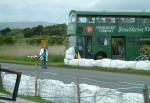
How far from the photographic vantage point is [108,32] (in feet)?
135

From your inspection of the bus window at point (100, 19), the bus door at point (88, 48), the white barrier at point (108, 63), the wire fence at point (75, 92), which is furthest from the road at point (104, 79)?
the bus door at point (88, 48)

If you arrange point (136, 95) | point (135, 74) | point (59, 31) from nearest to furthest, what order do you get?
point (136, 95)
point (135, 74)
point (59, 31)

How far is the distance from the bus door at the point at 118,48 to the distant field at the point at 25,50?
752 centimetres

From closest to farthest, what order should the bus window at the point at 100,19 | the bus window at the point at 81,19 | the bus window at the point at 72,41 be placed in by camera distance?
the bus window at the point at 81,19
the bus window at the point at 100,19
the bus window at the point at 72,41

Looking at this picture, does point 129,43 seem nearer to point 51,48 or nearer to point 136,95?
point 51,48

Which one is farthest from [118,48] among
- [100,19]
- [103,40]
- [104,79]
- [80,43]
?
[104,79]

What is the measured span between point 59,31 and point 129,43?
198 feet

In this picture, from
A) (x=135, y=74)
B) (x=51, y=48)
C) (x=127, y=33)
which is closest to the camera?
(x=135, y=74)

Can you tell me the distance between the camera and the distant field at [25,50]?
4981cm

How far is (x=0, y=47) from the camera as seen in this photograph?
6122cm

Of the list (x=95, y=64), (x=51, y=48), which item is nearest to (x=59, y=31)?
(x=51, y=48)

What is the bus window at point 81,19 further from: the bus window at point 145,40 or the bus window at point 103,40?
the bus window at point 145,40

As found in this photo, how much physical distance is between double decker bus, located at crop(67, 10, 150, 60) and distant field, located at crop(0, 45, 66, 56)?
7073mm

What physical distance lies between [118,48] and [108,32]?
1.86 m
